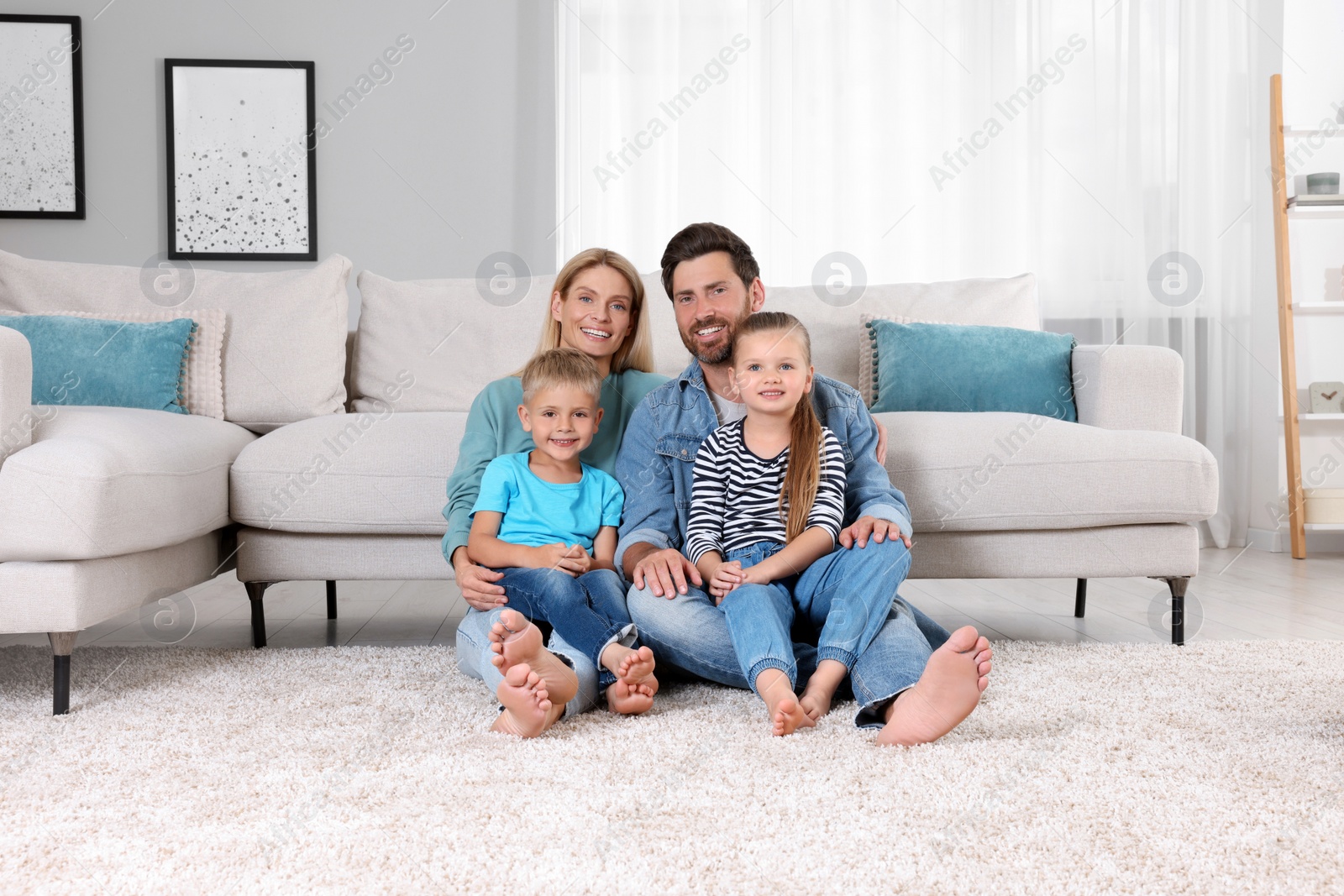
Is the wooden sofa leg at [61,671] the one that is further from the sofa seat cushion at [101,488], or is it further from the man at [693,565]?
the man at [693,565]

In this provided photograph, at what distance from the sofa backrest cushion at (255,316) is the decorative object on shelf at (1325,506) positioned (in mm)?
2967

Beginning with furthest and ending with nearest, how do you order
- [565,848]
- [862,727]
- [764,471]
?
[764,471] < [862,727] < [565,848]

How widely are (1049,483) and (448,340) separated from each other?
1387 mm

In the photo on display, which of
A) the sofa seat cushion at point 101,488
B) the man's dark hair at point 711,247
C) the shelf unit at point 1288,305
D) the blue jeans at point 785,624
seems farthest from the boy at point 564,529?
the shelf unit at point 1288,305

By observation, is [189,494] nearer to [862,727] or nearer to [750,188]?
[862,727]

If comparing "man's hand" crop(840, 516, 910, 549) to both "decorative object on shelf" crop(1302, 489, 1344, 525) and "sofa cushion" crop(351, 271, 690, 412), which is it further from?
"decorative object on shelf" crop(1302, 489, 1344, 525)

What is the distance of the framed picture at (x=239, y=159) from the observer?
344 cm

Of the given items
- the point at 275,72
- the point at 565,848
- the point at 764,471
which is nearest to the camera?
the point at 565,848

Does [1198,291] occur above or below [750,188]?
below

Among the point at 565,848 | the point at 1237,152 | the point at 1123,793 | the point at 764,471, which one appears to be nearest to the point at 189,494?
the point at 764,471

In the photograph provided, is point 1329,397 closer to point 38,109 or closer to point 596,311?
point 596,311

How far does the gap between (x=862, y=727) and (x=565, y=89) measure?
287 cm

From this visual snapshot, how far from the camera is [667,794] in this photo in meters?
1.01

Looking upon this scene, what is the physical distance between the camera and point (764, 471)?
149 centimetres
